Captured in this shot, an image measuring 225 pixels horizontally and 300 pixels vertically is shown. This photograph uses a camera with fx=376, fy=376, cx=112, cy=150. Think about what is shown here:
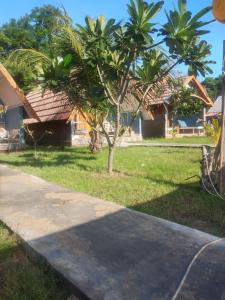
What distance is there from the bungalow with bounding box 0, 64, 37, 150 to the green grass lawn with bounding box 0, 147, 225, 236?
4581mm

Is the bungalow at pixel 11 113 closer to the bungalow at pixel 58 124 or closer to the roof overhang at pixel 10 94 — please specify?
the roof overhang at pixel 10 94

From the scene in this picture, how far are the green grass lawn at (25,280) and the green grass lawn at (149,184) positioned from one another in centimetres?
217

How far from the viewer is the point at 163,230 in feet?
14.7

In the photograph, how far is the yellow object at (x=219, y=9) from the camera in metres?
2.87

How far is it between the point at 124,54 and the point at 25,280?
6.29 metres

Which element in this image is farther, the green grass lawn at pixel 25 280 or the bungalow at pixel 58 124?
the bungalow at pixel 58 124

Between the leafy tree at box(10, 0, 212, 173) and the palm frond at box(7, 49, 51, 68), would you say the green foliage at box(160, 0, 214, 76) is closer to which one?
the leafy tree at box(10, 0, 212, 173)

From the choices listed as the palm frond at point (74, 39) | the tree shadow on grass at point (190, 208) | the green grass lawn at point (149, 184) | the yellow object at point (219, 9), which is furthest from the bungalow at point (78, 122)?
the yellow object at point (219, 9)

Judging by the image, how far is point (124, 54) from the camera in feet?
28.5

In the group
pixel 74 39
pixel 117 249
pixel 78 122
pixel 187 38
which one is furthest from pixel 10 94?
pixel 117 249

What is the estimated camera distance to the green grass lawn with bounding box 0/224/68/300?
3.30 meters

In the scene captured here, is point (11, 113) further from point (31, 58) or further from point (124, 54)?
point (124, 54)

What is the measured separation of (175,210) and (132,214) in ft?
2.69

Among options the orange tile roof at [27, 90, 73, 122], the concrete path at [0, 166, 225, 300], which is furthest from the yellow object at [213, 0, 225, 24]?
the orange tile roof at [27, 90, 73, 122]
